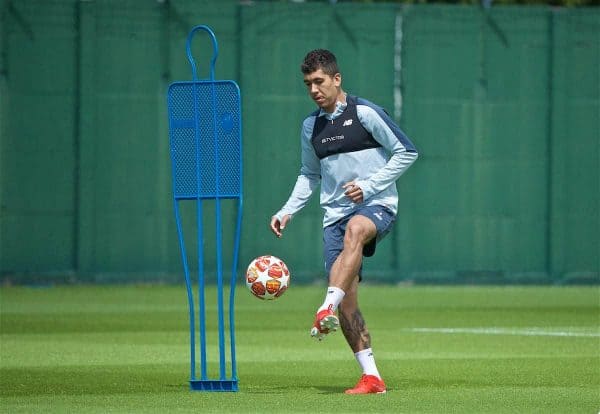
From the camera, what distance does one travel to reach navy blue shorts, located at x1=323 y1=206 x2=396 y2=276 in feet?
37.3

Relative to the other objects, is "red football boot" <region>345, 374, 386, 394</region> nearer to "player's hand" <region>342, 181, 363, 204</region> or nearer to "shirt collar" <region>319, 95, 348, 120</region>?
"player's hand" <region>342, 181, 363, 204</region>

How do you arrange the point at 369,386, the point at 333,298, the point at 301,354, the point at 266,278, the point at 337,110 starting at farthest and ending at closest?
1. the point at 301,354
2. the point at 337,110
3. the point at 369,386
4. the point at 266,278
5. the point at 333,298

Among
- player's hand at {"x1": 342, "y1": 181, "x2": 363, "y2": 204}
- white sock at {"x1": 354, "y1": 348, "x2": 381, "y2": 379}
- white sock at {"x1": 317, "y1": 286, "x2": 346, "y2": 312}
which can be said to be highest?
player's hand at {"x1": 342, "y1": 181, "x2": 363, "y2": 204}

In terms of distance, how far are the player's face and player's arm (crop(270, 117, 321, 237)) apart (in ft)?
1.02

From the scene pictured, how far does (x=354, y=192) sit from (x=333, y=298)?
0.84 meters

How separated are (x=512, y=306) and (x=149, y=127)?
7078mm

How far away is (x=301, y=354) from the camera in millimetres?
15109

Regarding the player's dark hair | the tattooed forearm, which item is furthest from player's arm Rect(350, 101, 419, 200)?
the tattooed forearm

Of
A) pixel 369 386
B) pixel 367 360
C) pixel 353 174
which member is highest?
pixel 353 174

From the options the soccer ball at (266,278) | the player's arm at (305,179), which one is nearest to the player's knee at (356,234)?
the soccer ball at (266,278)

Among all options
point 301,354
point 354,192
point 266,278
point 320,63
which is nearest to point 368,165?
point 354,192

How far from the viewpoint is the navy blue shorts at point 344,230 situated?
11.4 metres

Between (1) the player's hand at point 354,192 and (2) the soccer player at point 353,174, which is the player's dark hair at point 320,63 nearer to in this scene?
(2) the soccer player at point 353,174

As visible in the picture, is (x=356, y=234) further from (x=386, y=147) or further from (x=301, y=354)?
(x=301, y=354)
